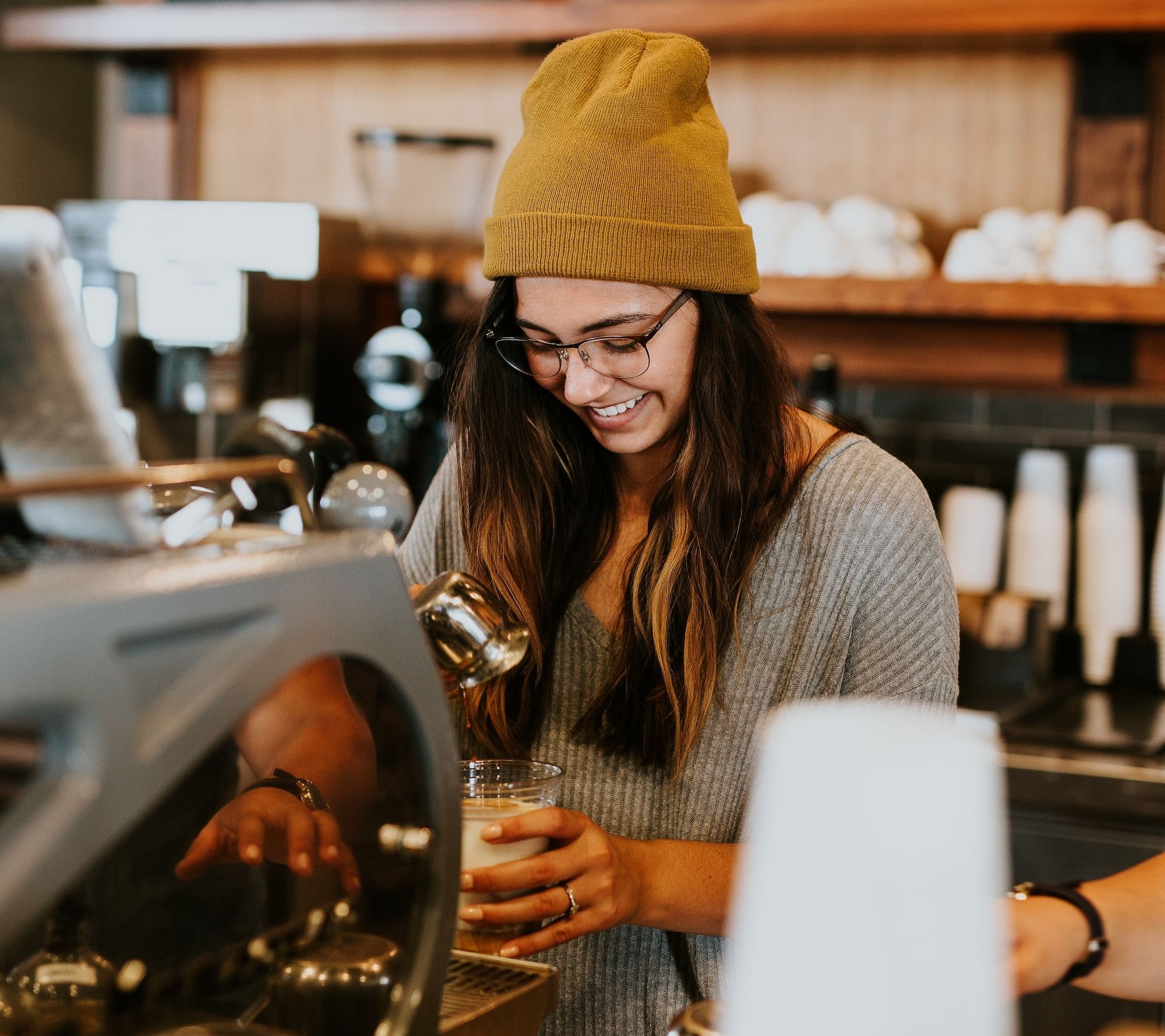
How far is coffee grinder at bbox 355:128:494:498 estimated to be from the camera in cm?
267

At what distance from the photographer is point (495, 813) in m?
0.99

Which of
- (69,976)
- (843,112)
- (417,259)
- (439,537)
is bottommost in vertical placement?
(69,976)

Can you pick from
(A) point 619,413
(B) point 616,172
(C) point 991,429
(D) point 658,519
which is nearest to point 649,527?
(D) point 658,519

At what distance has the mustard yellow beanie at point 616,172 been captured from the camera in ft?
4.08

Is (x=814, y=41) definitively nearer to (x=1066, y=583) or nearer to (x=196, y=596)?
(x=1066, y=583)

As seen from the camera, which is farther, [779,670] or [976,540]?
[976,540]

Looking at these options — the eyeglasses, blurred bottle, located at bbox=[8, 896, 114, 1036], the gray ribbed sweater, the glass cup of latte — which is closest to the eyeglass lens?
the eyeglasses

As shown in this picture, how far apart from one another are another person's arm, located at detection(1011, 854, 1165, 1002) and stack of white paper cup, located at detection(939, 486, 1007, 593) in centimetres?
166

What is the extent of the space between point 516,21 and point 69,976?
7.62 ft

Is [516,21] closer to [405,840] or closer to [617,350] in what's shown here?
[617,350]

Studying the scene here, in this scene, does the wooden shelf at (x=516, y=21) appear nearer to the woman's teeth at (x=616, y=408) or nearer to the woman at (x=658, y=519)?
the woman at (x=658, y=519)

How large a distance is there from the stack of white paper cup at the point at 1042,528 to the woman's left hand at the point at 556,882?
1713mm

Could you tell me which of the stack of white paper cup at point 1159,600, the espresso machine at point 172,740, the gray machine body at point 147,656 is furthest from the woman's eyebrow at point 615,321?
the stack of white paper cup at point 1159,600

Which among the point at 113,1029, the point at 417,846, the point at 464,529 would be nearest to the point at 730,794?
the point at 464,529
